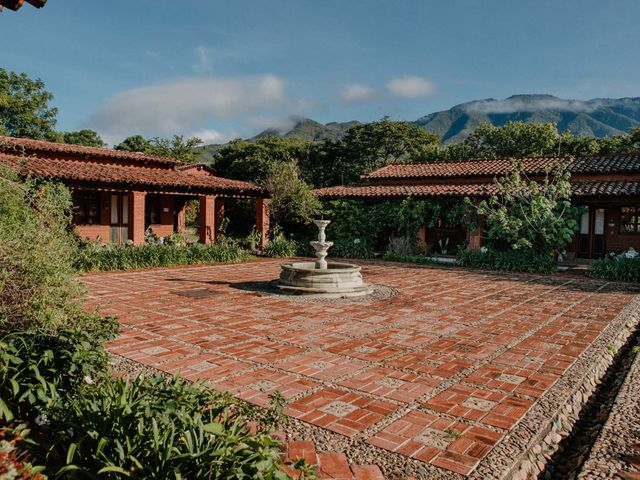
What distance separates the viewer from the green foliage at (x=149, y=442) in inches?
96.6

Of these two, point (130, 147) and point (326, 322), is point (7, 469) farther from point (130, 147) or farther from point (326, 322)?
point (130, 147)

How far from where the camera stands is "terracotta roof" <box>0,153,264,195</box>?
50.5 ft

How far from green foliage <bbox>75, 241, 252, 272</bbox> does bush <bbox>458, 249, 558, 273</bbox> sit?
8.51m

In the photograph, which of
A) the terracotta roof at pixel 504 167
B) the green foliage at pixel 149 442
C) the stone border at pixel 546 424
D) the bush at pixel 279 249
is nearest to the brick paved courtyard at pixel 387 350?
the stone border at pixel 546 424

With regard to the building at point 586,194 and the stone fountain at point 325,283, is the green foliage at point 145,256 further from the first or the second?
the building at point 586,194

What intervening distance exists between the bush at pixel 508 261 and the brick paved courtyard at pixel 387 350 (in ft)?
14.1

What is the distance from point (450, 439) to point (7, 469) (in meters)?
2.82

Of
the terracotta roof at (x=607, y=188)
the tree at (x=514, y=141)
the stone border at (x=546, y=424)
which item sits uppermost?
the tree at (x=514, y=141)

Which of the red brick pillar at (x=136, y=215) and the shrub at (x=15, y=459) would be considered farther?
the red brick pillar at (x=136, y=215)

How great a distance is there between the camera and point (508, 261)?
16469mm

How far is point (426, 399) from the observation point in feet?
14.3

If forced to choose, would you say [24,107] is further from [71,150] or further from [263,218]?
[263,218]

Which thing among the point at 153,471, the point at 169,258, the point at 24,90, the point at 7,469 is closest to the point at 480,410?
the point at 153,471

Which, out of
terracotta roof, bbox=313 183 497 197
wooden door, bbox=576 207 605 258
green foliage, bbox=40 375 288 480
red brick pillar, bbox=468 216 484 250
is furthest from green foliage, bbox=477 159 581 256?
green foliage, bbox=40 375 288 480
